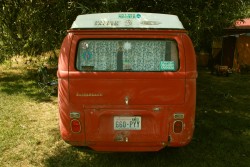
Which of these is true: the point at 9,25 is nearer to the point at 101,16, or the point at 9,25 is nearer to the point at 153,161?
the point at 101,16

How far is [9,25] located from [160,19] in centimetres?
570

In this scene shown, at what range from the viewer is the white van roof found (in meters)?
5.07

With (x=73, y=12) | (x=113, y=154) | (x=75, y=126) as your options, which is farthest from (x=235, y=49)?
(x=75, y=126)

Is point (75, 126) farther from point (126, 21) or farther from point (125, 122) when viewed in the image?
point (126, 21)

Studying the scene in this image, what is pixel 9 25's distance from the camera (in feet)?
30.8

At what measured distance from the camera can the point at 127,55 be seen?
5086mm

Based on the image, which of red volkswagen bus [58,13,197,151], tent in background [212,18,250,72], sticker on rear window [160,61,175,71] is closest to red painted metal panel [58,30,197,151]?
red volkswagen bus [58,13,197,151]

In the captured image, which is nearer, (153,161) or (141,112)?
(141,112)

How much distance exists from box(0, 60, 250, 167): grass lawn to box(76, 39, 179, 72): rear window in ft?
5.05

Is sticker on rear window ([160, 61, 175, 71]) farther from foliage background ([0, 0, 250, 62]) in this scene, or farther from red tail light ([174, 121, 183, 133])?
foliage background ([0, 0, 250, 62])

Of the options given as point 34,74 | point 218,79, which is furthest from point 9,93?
point 218,79

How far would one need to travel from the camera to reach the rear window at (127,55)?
5039 millimetres

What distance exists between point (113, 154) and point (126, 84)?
1814mm

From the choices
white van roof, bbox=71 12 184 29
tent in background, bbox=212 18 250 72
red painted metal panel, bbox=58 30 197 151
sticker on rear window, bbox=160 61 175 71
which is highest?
white van roof, bbox=71 12 184 29
